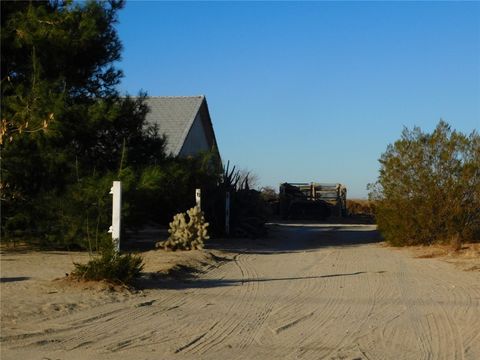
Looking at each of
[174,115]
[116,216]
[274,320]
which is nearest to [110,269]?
[116,216]

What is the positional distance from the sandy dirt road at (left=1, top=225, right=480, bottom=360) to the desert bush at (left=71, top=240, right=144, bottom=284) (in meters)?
0.52

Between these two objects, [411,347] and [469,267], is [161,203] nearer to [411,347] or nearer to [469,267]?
[469,267]

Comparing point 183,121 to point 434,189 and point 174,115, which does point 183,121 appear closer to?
point 174,115

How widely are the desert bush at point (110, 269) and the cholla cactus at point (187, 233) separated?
716cm

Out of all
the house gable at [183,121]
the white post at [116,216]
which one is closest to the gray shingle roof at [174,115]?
the house gable at [183,121]

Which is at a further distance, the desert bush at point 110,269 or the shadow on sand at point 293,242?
the shadow on sand at point 293,242

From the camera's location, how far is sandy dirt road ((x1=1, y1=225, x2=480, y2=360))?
7746 mm

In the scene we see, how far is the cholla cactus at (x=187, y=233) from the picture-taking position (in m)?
19.2

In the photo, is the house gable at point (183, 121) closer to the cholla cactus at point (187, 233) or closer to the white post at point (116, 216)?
the cholla cactus at point (187, 233)

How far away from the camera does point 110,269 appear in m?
11.7

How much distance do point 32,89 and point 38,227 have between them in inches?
144

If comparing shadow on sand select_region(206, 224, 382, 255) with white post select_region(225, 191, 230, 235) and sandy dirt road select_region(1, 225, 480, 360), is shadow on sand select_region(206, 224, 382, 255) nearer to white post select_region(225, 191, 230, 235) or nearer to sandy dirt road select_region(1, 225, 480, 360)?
white post select_region(225, 191, 230, 235)

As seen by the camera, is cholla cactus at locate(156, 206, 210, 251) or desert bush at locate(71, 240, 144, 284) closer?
desert bush at locate(71, 240, 144, 284)

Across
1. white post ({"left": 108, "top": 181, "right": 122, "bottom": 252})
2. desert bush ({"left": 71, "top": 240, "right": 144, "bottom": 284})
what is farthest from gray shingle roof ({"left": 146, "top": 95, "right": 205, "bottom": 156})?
desert bush ({"left": 71, "top": 240, "right": 144, "bottom": 284})
